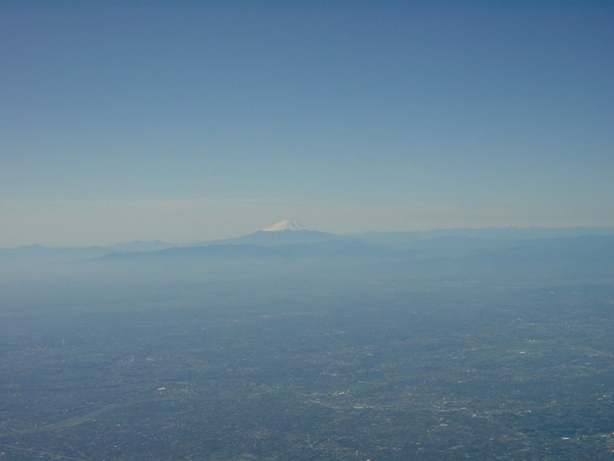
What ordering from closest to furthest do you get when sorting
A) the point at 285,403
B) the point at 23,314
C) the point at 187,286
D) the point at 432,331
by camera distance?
the point at 285,403
the point at 432,331
the point at 23,314
the point at 187,286

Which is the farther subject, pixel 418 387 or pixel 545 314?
pixel 545 314

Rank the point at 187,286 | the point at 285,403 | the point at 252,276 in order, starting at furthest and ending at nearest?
the point at 252,276 < the point at 187,286 < the point at 285,403

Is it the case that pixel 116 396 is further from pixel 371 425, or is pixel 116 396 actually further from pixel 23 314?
pixel 23 314

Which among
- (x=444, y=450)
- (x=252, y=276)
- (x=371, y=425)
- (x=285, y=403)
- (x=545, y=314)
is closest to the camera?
(x=444, y=450)

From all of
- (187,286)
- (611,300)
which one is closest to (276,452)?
(611,300)

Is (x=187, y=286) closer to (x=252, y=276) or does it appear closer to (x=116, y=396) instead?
(x=252, y=276)

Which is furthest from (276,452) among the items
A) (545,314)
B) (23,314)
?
(23,314)

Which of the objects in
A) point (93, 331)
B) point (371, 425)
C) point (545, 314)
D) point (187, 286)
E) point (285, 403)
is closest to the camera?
point (371, 425)

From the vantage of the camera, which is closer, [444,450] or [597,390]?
[444,450]
